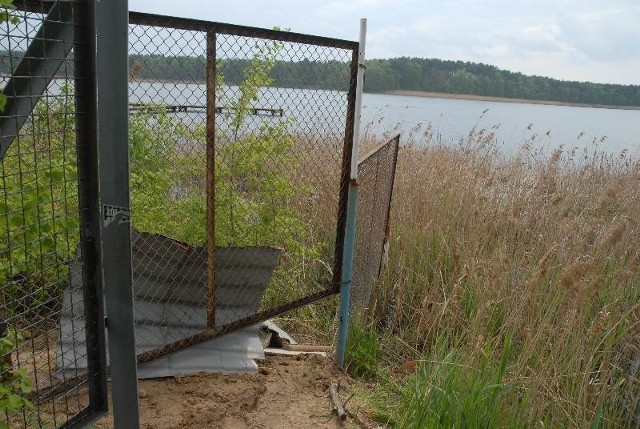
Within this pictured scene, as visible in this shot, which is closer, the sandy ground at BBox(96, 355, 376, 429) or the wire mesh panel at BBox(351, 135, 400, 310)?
the sandy ground at BBox(96, 355, 376, 429)

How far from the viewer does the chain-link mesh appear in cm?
340

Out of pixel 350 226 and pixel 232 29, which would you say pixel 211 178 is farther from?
pixel 350 226

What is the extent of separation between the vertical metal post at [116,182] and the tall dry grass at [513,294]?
166 cm

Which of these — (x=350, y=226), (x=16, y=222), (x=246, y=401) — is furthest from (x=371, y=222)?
(x=16, y=222)

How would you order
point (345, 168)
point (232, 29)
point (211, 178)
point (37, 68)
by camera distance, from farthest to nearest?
point (345, 168), point (211, 178), point (232, 29), point (37, 68)

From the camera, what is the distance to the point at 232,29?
9.50ft

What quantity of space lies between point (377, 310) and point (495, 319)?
3.81ft

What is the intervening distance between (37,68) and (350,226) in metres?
2.38

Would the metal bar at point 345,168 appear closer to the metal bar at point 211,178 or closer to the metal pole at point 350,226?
the metal pole at point 350,226

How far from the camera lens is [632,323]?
146 inches

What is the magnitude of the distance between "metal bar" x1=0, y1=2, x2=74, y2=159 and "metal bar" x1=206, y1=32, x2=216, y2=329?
3.58 ft

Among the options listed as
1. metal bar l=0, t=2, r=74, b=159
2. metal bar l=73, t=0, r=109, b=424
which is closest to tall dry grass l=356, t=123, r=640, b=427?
metal bar l=73, t=0, r=109, b=424

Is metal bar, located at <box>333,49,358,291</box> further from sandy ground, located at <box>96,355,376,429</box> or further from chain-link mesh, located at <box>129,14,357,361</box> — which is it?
sandy ground, located at <box>96,355,376,429</box>

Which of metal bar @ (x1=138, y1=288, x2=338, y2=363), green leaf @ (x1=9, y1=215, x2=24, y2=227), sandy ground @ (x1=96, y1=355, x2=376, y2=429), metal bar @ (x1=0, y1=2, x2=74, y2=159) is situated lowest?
sandy ground @ (x1=96, y1=355, x2=376, y2=429)
